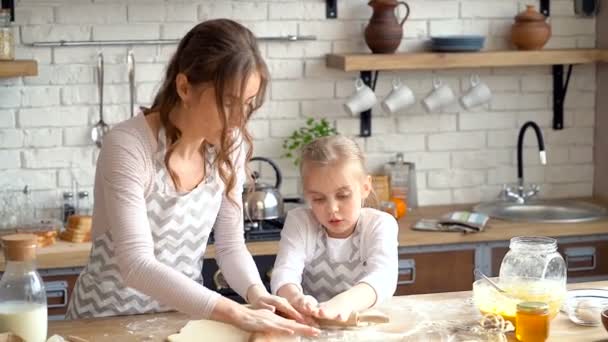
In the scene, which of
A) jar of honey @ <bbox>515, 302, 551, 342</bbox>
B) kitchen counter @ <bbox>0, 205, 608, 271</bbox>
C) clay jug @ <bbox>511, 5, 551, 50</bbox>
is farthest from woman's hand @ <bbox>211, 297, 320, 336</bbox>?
clay jug @ <bbox>511, 5, 551, 50</bbox>

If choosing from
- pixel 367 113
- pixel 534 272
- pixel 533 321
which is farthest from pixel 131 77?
pixel 533 321

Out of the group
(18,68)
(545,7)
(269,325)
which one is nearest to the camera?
(269,325)

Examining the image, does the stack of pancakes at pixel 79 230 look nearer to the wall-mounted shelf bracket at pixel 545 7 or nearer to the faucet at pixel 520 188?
the faucet at pixel 520 188

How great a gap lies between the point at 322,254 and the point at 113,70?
160cm

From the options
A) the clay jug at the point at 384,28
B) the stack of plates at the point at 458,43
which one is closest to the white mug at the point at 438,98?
the stack of plates at the point at 458,43

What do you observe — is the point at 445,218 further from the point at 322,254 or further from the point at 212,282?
the point at 322,254

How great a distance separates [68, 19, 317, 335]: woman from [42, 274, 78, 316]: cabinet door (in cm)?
84

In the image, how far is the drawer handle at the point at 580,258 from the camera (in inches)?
159

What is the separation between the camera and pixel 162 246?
2.68 meters

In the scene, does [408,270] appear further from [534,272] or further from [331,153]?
[534,272]

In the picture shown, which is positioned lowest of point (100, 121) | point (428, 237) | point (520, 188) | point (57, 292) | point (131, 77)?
point (57, 292)

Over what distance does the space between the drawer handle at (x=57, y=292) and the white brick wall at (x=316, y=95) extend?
22.1 inches

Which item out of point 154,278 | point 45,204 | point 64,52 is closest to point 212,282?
point 45,204

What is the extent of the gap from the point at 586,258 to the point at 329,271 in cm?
160
